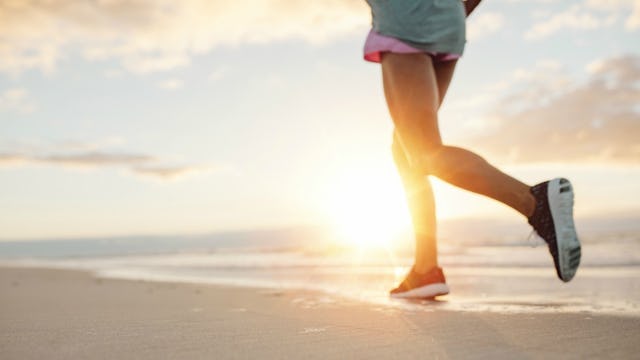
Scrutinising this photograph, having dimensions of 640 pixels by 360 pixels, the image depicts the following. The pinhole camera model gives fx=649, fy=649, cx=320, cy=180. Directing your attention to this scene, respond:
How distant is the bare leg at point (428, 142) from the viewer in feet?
8.89

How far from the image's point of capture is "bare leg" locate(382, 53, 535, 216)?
107 inches

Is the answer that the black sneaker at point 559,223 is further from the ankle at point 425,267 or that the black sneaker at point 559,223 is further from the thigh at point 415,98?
the ankle at point 425,267

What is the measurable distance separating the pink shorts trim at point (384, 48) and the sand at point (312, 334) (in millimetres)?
1159

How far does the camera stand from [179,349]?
6.13 feet

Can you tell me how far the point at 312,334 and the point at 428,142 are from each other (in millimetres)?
1123

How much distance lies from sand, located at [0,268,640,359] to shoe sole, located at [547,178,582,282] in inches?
8.6

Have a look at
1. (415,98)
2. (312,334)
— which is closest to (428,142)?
(415,98)

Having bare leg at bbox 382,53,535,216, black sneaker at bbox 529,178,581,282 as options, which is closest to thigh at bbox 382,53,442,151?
bare leg at bbox 382,53,535,216

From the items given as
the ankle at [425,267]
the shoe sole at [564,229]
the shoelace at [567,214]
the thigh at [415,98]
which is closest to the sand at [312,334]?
the shoe sole at [564,229]

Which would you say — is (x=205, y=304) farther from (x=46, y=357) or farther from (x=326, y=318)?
(x=46, y=357)

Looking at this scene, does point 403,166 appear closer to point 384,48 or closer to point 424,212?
point 424,212

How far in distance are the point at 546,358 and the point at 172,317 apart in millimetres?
1632

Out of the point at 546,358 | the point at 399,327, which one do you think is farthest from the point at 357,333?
the point at 546,358

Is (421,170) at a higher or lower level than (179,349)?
higher
